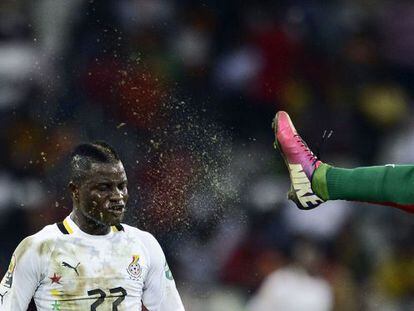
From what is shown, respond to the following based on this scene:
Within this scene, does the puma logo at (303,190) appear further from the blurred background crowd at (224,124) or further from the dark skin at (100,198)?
the blurred background crowd at (224,124)

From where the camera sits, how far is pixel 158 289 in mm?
5070

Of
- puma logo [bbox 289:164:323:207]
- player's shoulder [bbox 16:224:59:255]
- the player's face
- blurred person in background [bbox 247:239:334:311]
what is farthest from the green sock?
blurred person in background [bbox 247:239:334:311]

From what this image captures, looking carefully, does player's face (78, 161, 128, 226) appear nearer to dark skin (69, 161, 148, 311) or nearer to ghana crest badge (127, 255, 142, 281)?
dark skin (69, 161, 148, 311)

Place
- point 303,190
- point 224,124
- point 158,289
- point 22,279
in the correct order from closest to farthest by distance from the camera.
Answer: point 22,279
point 158,289
point 303,190
point 224,124

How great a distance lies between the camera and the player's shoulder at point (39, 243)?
473 centimetres

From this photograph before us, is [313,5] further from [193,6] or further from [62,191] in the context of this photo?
[62,191]

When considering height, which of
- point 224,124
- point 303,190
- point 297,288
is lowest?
point 297,288

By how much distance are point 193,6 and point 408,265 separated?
301cm

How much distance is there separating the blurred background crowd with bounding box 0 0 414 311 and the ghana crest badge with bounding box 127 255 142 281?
242cm

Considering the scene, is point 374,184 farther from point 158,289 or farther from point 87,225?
point 87,225

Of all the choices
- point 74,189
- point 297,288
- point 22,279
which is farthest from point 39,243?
point 297,288

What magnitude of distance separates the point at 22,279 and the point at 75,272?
0.87ft

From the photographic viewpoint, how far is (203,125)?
8.30 meters

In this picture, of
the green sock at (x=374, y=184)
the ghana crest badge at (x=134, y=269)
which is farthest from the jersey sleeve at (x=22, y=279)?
the green sock at (x=374, y=184)
